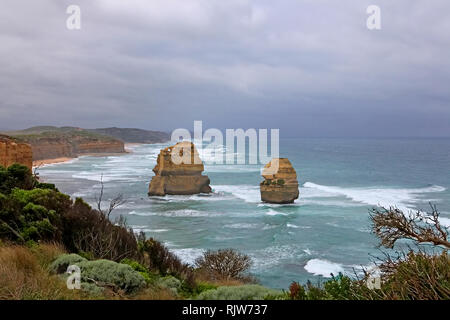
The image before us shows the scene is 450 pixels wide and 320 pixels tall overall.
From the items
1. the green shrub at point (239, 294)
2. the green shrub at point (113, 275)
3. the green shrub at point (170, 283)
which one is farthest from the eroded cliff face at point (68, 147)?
the green shrub at point (239, 294)

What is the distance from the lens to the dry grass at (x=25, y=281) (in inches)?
250

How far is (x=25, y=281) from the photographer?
22.8ft

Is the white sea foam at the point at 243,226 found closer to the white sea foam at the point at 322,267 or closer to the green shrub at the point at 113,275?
the white sea foam at the point at 322,267

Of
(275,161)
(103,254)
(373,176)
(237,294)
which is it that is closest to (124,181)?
(275,161)

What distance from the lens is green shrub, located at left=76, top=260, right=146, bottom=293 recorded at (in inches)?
327

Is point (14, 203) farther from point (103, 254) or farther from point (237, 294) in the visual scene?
point (237, 294)

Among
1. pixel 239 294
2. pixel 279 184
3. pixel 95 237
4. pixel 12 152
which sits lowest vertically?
pixel 279 184

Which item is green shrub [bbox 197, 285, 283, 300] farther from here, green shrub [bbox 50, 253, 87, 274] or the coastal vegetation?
green shrub [bbox 50, 253, 87, 274]

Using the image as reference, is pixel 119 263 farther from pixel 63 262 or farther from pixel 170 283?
pixel 170 283

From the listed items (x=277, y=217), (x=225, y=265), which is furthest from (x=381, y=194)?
(x=225, y=265)

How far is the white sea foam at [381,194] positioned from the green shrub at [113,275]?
123 feet

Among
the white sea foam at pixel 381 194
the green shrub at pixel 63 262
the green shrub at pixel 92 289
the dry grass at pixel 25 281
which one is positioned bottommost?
the white sea foam at pixel 381 194

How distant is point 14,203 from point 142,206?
29.2 metres

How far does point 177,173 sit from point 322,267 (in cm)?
2759
